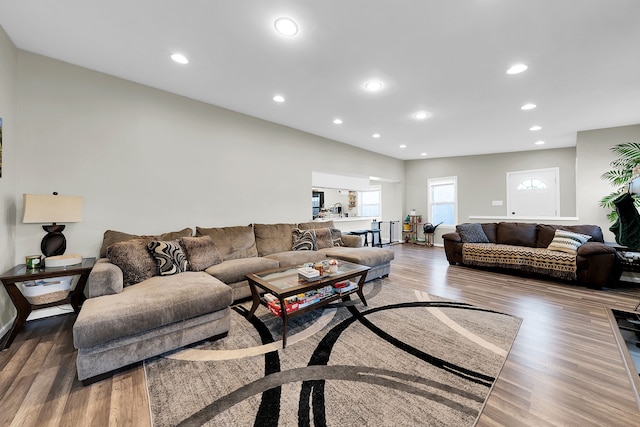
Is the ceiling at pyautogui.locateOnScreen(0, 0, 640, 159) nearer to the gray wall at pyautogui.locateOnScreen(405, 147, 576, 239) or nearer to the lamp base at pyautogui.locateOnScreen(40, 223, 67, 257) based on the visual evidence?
the lamp base at pyautogui.locateOnScreen(40, 223, 67, 257)

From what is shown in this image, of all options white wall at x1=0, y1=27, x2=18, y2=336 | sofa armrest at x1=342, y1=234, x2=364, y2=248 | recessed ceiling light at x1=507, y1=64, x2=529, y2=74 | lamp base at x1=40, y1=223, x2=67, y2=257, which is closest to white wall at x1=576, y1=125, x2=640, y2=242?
recessed ceiling light at x1=507, y1=64, x2=529, y2=74

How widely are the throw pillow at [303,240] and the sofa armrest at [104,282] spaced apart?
245cm

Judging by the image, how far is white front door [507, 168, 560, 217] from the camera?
20.2 ft

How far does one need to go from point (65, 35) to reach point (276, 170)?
2.91 metres

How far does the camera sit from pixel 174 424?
1.34m

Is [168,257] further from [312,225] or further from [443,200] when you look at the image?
[443,200]

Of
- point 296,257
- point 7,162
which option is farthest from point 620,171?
point 7,162

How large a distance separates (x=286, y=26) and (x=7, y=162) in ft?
9.47

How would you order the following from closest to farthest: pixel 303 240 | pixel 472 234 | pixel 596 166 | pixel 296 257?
pixel 296 257
pixel 303 240
pixel 596 166
pixel 472 234

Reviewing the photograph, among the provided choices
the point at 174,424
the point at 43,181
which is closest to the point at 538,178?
the point at 174,424

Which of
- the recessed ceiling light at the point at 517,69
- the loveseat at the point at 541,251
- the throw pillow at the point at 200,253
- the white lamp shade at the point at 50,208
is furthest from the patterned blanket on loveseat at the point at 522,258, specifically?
the white lamp shade at the point at 50,208

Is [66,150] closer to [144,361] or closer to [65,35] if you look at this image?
[65,35]

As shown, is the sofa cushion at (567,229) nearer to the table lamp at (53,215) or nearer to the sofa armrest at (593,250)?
the sofa armrest at (593,250)

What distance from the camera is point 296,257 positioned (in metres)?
3.63
